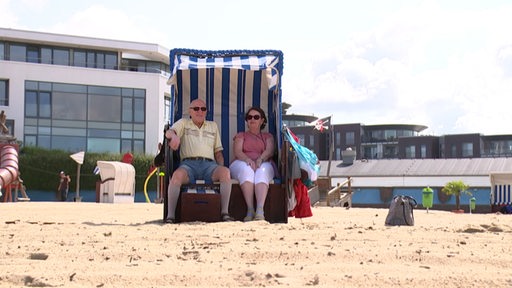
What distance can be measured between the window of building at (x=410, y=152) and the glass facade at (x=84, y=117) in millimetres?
40835

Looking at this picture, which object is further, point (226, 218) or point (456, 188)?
point (456, 188)

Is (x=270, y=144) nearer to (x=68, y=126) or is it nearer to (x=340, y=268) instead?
(x=340, y=268)

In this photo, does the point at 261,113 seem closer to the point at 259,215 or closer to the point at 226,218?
the point at 259,215

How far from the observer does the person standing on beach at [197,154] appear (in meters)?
7.12

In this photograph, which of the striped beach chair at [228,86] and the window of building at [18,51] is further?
the window of building at [18,51]

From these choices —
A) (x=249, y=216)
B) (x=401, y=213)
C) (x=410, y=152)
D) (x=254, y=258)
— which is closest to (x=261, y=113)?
(x=249, y=216)

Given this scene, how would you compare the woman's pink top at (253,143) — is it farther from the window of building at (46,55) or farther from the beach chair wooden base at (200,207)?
the window of building at (46,55)

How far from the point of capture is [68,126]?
3694 centimetres

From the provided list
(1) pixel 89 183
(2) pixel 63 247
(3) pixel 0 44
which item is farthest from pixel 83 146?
(2) pixel 63 247

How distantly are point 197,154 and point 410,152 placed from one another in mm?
68156

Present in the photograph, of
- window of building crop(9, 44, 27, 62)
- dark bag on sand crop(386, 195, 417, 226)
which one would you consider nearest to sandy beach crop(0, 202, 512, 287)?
dark bag on sand crop(386, 195, 417, 226)

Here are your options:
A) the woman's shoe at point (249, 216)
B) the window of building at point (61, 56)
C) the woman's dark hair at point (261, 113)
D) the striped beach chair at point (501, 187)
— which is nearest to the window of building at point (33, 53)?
the window of building at point (61, 56)

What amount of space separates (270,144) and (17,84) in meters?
31.3

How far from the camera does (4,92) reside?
36.3 metres
